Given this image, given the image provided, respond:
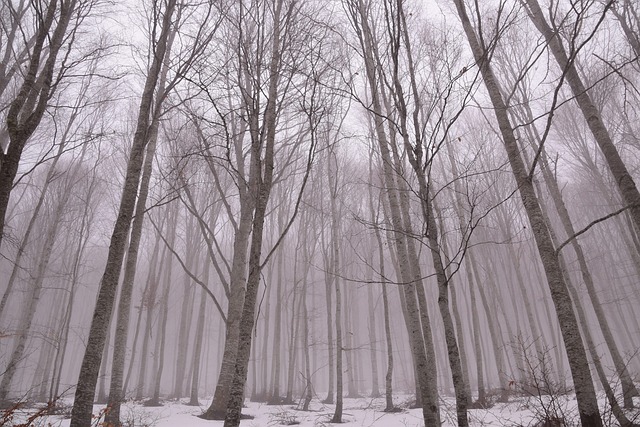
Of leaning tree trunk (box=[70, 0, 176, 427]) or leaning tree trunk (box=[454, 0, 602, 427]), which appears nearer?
leaning tree trunk (box=[454, 0, 602, 427])

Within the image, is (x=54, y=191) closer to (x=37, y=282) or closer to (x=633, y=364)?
(x=37, y=282)

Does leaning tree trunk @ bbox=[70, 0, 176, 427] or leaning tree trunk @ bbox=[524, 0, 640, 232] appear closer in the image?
leaning tree trunk @ bbox=[70, 0, 176, 427]

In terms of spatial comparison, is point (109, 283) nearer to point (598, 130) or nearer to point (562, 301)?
point (562, 301)

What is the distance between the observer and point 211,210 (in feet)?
49.6

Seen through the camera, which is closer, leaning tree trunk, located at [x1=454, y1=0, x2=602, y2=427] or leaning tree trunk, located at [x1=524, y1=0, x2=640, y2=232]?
leaning tree trunk, located at [x1=454, y1=0, x2=602, y2=427]

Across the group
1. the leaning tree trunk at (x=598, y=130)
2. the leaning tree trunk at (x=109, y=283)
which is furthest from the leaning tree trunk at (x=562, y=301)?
the leaning tree trunk at (x=109, y=283)

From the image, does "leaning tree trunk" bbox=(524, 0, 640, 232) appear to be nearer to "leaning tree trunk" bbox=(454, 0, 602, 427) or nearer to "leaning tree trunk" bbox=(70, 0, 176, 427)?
"leaning tree trunk" bbox=(454, 0, 602, 427)

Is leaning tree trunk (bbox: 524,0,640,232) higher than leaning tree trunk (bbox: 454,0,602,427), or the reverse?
leaning tree trunk (bbox: 524,0,640,232)

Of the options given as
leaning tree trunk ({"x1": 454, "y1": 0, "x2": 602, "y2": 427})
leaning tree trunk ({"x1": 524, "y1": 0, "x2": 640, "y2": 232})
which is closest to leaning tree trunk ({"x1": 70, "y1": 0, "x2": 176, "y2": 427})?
leaning tree trunk ({"x1": 454, "y1": 0, "x2": 602, "y2": 427})

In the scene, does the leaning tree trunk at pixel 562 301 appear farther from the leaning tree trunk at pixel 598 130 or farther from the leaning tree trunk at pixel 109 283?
the leaning tree trunk at pixel 109 283

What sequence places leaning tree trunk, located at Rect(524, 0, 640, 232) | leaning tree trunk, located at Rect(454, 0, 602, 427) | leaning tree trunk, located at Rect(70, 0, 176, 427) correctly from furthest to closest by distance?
leaning tree trunk, located at Rect(524, 0, 640, 232)
leaning tree trunk, located at Rect(70, 0, 176, 427)
leaning tree trunk, located at Rect(454, 0, 602, 427)

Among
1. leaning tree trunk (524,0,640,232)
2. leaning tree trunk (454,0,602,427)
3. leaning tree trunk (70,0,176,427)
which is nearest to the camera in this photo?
leaning tree trunk (454,0,602,427)

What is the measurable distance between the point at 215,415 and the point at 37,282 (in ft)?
23.3

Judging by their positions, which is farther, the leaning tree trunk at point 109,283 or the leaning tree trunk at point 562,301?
the leaning tree trunk at point 109,283
